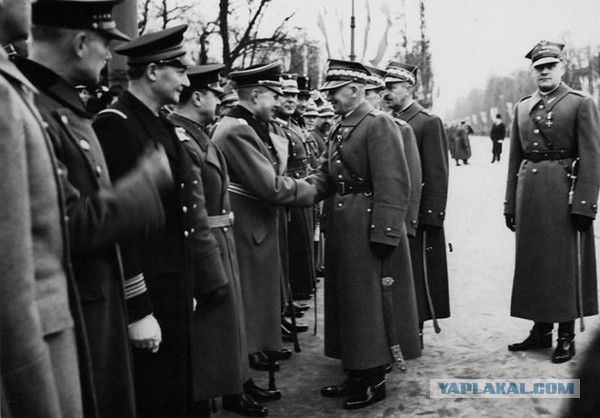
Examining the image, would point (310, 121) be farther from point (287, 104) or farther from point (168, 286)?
point (168, 286)

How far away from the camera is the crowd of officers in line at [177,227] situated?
1848 mm

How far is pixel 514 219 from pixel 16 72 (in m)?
4.72

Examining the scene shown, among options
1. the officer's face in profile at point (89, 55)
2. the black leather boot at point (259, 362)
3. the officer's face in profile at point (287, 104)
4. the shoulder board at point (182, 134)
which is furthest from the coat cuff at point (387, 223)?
the officer's face in profile at point (287, 104)

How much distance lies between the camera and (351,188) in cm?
469

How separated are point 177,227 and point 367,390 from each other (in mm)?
1971

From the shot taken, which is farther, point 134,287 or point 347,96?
point 347,96

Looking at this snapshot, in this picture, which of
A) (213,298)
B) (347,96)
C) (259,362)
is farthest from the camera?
(259,362)

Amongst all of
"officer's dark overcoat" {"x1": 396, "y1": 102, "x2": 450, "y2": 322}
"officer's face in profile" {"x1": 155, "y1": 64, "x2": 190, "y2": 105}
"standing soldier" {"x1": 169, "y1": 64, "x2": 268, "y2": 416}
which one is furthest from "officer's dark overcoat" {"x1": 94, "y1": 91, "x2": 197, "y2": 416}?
"officer's dark overcoat" {"x1": 396, "y1": 102, "x2": 450, "y2": 322}

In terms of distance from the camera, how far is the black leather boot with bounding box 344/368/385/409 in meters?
4.54

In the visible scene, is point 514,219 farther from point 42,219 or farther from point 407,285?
point 42,219

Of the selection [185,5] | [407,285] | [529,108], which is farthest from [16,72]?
[185,5]

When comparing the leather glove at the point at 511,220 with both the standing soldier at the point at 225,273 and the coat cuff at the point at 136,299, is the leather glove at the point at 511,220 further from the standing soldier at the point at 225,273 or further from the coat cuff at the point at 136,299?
the coat cuff at the point at 136,299

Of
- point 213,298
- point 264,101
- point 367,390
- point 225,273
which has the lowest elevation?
point 367,390

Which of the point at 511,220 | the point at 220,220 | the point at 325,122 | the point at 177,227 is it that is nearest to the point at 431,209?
the point at 511,220
